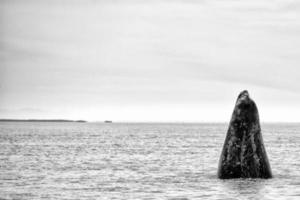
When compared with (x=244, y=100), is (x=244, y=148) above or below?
below

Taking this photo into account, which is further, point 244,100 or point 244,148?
point 244,100

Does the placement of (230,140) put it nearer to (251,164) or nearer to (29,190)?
(251,164)

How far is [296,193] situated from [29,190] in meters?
→ 9.27

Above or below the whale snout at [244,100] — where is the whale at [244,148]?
below

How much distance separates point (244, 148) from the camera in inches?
875

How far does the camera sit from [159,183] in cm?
2291

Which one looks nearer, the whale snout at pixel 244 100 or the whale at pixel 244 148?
the whale at pixel 244 148

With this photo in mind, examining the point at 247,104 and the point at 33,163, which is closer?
the point at 247,104

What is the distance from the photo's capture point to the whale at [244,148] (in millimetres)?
22266

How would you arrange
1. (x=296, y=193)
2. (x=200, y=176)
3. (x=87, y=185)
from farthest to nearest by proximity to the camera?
(x=200, y=176) < (x=87, y=185) < (x=296, y=193)

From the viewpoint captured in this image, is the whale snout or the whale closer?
the whale

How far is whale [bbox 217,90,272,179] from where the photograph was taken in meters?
22.3

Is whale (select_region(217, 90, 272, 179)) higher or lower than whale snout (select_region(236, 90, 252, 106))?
lower

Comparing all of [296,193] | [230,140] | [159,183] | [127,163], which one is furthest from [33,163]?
[296,193]
